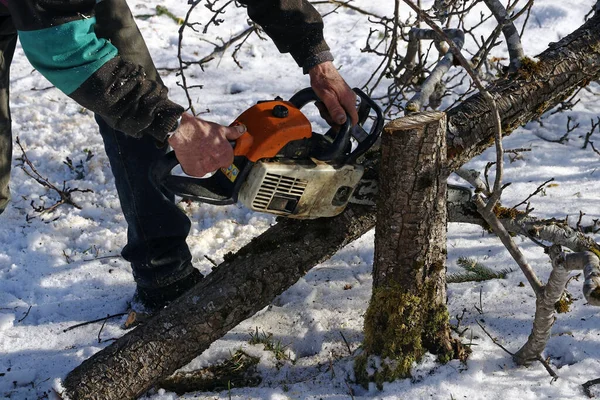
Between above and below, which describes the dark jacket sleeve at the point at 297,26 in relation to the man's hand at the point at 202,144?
above

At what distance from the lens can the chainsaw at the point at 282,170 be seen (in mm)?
1988

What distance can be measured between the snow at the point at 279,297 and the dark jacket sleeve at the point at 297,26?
105 cm

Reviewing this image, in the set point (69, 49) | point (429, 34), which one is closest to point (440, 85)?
point (429, 34)

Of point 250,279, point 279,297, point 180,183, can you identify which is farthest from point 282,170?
point 279,297

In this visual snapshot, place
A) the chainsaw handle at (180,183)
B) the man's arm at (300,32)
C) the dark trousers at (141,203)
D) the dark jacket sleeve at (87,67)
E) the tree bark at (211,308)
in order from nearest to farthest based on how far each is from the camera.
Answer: the dark jacket sleeve at (87,67) < the chainsaw handle at (180,183) < the tree bark at (211,308) < the man's arm at (300,32) < the dark trousers at (141,203)

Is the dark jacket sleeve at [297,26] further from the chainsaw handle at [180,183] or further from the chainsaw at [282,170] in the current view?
the chainsaw handle at [180,183]

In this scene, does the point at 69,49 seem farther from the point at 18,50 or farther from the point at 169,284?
the point at 18,50

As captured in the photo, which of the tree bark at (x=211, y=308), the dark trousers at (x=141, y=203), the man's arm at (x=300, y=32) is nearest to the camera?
the tree bark at (x=211, y=308)

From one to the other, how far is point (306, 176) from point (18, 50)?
4152 millimetres

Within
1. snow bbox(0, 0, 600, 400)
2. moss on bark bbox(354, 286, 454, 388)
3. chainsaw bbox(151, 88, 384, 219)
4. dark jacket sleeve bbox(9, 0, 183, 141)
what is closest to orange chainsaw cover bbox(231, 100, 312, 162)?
chainsaw bbox(151, 88, 384, 219)

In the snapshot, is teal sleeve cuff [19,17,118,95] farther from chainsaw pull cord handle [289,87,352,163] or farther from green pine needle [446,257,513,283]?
green pine needle [446,257,513,283]

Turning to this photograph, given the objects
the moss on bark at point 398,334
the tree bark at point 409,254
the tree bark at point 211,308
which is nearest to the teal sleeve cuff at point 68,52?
the tree bark at point 211,308

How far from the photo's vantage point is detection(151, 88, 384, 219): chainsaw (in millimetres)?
1988

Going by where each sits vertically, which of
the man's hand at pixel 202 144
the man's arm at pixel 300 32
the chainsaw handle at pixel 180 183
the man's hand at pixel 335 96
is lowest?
the chainsaw handle at pixel 180 183
